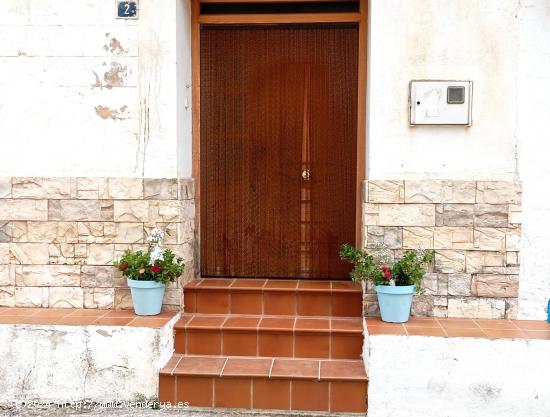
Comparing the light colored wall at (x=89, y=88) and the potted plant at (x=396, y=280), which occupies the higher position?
the light colored wall at (x=89, y=88)

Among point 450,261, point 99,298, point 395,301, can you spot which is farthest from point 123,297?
point 450,261

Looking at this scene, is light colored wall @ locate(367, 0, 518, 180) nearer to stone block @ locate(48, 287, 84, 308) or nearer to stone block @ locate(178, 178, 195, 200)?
stone block @ locate(178, 178, 195, 200)

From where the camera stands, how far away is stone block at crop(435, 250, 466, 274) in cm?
407

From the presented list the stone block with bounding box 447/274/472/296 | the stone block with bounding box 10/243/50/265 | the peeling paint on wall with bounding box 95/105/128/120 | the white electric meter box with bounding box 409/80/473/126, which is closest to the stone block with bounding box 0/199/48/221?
the stone block with bounding box 10/243/50/265

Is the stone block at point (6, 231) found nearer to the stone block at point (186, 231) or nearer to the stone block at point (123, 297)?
the stone block at point (123, 297)

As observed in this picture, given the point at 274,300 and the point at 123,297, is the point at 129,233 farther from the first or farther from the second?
the point at 274,300

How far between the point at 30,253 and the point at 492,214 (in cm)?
342

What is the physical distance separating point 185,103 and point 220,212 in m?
0.94

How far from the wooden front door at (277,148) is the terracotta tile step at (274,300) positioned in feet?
1.36

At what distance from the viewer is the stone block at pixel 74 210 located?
13.9ft

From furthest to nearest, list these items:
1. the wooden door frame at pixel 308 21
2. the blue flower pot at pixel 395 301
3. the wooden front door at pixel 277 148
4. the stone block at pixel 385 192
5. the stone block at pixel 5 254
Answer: the wooden front door at pixel 277 148 < the wooden door frame at pixel 308 21 < the stone block at pixel 5 254 < the stone block at pixel 385 192 < the blue flower pot at pixel 395 301

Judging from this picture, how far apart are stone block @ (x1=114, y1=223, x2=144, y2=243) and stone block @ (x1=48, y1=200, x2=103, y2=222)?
17 centimetres

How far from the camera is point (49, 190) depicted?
425cm

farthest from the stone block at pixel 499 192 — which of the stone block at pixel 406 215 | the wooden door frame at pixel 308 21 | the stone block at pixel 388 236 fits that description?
the wooden door frame at pixel 308 21
